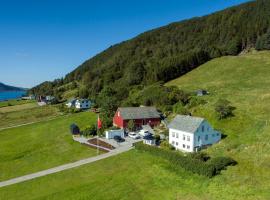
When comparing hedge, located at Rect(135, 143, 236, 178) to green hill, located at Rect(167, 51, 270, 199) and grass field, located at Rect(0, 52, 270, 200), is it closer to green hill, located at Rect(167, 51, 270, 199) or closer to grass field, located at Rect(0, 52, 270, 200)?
grass field, located at Rect(0, 52, 270, 200)

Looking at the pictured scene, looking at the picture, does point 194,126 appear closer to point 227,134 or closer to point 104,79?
A: point 227,134

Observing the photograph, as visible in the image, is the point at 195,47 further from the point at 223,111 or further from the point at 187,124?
the point at 187,124

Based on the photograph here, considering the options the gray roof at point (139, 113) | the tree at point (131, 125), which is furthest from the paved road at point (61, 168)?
the gray roof at point (139, 113)

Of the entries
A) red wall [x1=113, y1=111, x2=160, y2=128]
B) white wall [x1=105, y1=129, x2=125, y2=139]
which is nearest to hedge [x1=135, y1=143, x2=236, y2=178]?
white wall [x1=105, y1=129, x2=125, y2=139]

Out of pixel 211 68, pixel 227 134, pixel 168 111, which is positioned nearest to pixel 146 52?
pixel 211 68

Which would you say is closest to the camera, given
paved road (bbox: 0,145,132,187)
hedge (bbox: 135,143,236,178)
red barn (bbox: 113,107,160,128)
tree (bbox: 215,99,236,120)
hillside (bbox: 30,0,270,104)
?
A: hedge (bbox: 135,143,236,178)

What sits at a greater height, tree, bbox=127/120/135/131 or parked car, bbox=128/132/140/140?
tree, bbox=127/120/135/131

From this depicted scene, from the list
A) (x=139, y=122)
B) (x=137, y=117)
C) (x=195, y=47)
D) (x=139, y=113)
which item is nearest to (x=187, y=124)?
(x=139, y=122)
